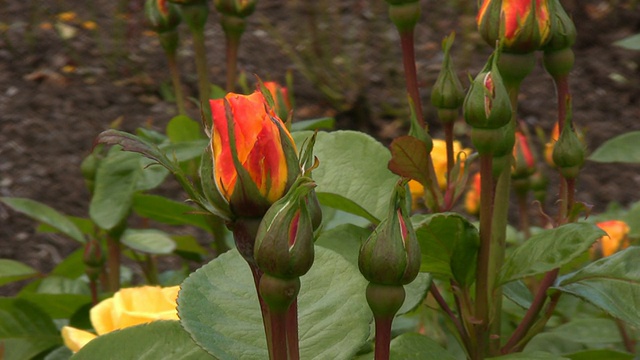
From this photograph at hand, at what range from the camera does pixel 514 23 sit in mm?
644

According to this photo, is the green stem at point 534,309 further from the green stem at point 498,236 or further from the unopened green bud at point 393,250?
the unopened green bud at point 393,250

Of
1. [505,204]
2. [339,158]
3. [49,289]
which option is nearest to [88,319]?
[49,289]

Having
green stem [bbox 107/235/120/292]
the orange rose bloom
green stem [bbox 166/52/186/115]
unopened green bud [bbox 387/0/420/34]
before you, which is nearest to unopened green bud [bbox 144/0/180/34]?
green stem [bbox 166/52/186/115]

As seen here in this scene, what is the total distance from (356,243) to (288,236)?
293 millimetres

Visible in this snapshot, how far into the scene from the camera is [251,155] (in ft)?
1.43

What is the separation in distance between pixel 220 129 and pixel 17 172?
1.84 metres

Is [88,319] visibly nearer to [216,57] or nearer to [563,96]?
[563,96]

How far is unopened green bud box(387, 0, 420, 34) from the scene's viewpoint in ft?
2.37

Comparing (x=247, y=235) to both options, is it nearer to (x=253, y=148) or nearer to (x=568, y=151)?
(x=253, y=148)

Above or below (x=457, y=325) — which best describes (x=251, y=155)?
above

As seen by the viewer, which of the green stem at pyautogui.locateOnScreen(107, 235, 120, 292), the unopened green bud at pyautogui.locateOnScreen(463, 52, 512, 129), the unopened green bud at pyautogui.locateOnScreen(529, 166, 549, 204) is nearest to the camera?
the unopened green bud at pyautogui.locateOnScreen(463, 52, 512, 129)

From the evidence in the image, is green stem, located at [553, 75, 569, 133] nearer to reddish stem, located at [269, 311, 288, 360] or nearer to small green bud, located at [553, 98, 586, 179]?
small green bud, located at [553, 98, 586, 179]

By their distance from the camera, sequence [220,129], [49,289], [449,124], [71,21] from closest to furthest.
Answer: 1. [220,129]
2. [449,124]
3. [49,289]
4. [71,21]

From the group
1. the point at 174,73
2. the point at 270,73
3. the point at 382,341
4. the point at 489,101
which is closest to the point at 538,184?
the point at 174,73
